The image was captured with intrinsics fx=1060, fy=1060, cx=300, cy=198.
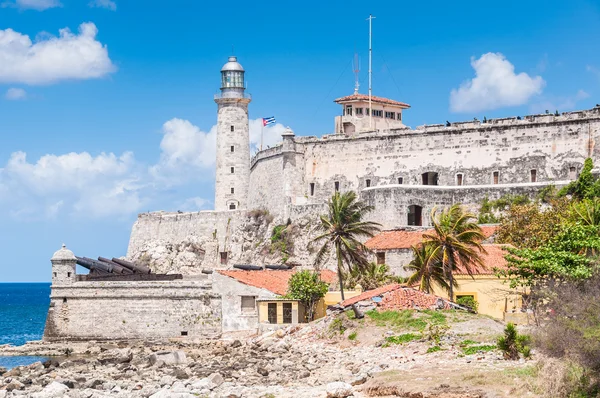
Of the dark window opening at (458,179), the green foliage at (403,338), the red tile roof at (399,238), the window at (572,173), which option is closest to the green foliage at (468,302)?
the red tile roof at (399,238)

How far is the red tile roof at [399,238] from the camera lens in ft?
161

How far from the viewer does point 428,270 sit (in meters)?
40.9

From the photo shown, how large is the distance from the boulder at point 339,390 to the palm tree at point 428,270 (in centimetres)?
1232

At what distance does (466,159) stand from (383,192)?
7.73 meters

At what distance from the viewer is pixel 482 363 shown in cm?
2911

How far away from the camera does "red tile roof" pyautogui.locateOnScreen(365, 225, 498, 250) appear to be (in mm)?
49219

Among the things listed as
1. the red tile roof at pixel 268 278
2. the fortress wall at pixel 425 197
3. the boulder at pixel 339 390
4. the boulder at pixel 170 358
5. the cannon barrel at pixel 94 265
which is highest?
the fortress wall at pixel 425 197

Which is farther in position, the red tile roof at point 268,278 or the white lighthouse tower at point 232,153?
the white lighthouse tower at point 232,153

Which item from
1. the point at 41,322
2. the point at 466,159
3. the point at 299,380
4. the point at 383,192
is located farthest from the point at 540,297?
the point at 41,322

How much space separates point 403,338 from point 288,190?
1282 inches

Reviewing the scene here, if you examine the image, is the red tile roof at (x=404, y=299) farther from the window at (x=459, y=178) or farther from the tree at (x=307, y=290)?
the window at (x=459, y=178)

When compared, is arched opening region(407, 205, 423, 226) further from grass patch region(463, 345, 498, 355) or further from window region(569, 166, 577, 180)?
grass patch region(463, 345, 498, 355)

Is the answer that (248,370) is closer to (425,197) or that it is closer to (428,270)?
(428,270)

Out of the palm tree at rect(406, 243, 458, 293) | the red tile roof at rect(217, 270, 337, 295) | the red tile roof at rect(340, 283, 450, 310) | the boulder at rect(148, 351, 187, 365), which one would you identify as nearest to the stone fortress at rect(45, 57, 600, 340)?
the red tile roof at rect(217, 270, 337, 295)
